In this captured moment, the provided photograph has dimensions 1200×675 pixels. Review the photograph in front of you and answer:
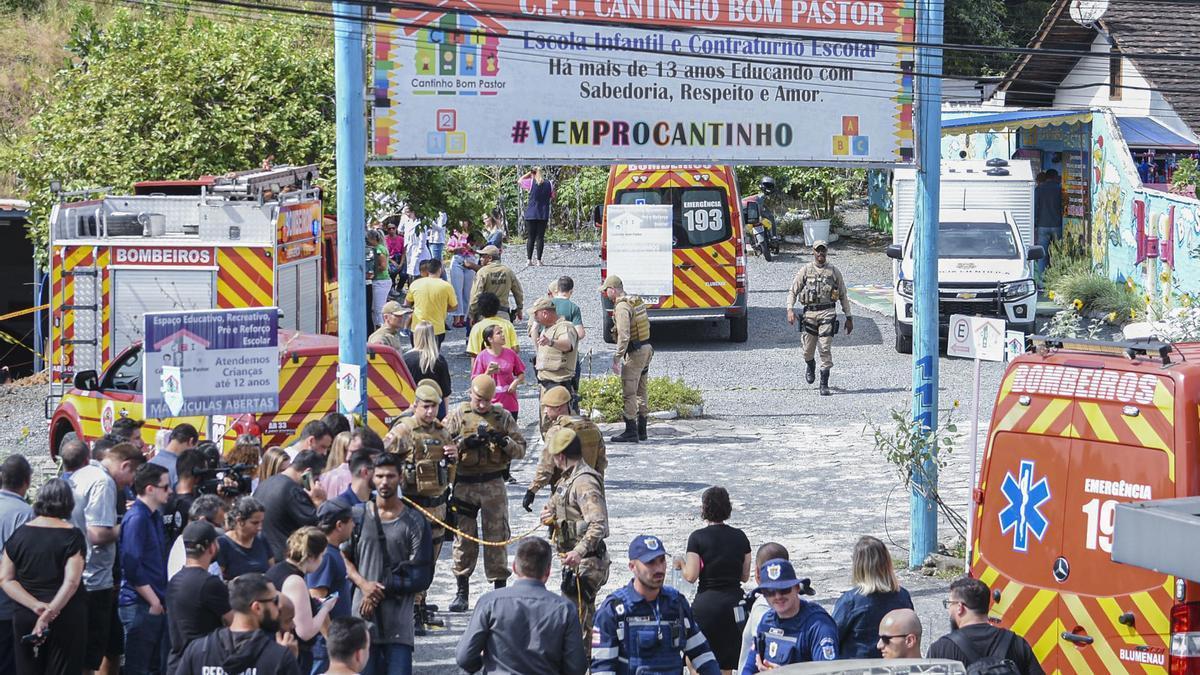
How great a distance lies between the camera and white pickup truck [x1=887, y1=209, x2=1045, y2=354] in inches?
873

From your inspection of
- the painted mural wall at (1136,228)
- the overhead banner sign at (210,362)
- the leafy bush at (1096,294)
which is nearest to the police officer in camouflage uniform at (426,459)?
the overhead banner sign at (210,362)

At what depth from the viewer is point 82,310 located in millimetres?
16969

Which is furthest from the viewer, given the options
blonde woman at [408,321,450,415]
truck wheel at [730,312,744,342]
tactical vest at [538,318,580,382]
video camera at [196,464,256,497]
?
truck wheel at [730,312,744,342]

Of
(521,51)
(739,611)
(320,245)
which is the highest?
(521,51)

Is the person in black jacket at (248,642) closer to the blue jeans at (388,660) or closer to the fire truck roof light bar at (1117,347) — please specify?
the blue jeans at (388,660)

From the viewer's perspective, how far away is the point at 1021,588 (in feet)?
28.1

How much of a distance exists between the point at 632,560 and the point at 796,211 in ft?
97.1

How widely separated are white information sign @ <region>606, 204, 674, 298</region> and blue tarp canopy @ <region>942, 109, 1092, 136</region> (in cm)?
809

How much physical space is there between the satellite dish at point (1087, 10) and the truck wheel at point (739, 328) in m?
11.7

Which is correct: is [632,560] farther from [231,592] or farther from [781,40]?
[781,40]

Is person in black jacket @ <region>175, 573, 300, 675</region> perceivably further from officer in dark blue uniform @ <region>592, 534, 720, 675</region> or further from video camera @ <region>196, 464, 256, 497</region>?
video camera @ <region>196, 464, 256, 497</region>

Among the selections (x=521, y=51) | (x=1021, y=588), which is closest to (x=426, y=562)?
(x=1021, y=588)

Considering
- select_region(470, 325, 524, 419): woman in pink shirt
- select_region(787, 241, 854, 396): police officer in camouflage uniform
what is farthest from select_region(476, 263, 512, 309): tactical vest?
select_region(470, 325, 524, 419): woman in pink shirt

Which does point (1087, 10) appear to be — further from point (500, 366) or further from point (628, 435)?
point (500, 366)
